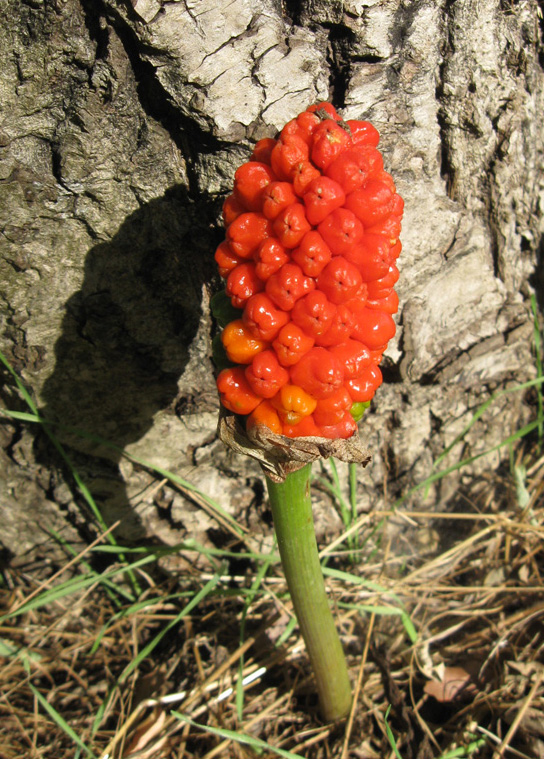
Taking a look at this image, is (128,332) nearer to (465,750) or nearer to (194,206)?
(194,206)

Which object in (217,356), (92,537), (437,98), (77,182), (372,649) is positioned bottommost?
(372,649)

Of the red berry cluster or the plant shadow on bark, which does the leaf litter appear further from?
the red berry cluster

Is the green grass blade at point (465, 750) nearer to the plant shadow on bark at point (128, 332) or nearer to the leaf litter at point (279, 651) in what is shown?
the leaf litter at point (279, 651)

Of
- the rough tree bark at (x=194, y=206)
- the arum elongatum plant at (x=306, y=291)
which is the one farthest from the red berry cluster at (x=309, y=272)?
the rough tree bark at (x=194, y=206)

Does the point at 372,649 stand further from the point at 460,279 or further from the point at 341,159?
the point at 341,159

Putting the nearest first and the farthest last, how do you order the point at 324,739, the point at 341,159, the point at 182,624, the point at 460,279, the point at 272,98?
the point at 341,159 → the point at 272,98 → the point at 324,739 → the point at 460,279 → the point at 182,624

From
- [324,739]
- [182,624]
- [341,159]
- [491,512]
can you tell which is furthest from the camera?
[491,512]

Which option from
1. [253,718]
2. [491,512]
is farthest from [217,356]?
[491,512]

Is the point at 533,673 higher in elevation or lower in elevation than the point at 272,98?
lower
